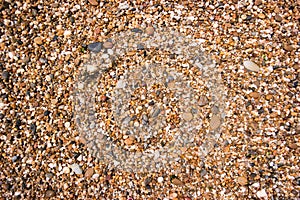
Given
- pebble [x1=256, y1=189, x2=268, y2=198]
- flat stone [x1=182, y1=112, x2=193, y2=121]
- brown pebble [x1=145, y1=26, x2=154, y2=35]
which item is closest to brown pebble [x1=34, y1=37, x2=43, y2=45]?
brown pebble [x1=145, y1=26, x2=154, y2=35]

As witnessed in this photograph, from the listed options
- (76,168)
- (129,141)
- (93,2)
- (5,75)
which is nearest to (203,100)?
(129,141)

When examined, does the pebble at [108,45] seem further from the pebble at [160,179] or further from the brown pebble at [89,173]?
the pebble at [160,179]

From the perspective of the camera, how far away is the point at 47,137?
2.75 metres

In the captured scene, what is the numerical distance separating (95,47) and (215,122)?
109 cm

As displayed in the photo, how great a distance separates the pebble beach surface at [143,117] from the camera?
2576mm

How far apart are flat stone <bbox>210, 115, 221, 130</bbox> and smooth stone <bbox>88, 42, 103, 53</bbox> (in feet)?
3.35

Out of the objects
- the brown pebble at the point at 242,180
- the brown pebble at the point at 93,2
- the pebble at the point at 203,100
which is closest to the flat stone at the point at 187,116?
the pebble at the point at 203,100

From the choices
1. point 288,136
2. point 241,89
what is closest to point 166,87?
point 241,89

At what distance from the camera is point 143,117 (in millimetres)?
2771

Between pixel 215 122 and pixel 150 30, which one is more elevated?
pixel 150 30

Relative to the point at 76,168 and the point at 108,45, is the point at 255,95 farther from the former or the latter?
the point at 76,168

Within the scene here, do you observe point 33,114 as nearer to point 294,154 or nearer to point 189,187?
point 189,187

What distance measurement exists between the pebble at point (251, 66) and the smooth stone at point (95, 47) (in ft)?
3.63

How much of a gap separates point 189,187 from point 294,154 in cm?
74
